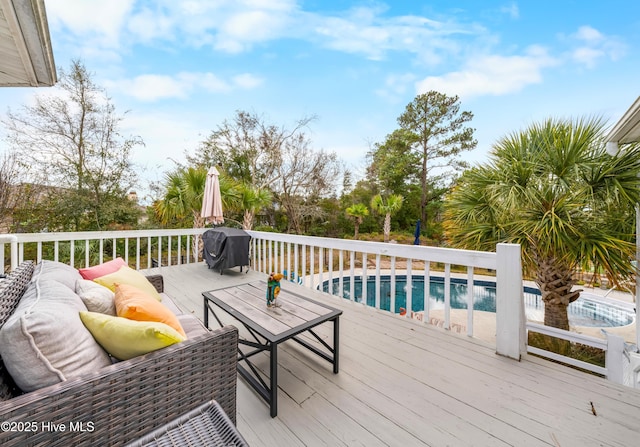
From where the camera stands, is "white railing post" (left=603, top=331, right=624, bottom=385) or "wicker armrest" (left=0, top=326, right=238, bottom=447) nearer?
"wicker armrest" (left=0, top=326, right=238, bottom=447)

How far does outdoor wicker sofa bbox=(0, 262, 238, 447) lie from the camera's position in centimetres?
78

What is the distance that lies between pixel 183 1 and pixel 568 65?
30.3ft

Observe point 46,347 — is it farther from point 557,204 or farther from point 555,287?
point 555,287

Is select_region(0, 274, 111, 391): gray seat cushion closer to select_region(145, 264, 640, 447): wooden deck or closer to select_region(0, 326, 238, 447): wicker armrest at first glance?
select_region(0, 326, 238, 447): wicker armrest

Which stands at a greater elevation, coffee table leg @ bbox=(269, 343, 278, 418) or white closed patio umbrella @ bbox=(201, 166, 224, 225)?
white closed patio umbrella @ bbox=(201, 166, 224, 225)

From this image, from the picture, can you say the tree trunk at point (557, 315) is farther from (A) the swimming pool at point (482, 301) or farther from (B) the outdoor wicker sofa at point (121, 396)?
(B) the outdoor wicker sofa at point (121, 396)

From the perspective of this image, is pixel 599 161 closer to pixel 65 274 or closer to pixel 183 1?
pixel 65 274

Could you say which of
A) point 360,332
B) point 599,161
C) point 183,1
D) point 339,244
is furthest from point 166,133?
point 599,161

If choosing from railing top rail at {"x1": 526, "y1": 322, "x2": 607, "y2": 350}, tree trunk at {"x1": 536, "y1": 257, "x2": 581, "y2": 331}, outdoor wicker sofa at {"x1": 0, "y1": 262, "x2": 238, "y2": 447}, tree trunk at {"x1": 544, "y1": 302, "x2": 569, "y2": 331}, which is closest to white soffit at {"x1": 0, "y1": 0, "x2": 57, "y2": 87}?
outdoor wicker sofa at {"x1": 0, "y1": 262, "x2": 238, "y2": 447}

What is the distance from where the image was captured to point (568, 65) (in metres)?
6.73

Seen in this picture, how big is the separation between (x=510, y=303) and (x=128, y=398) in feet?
8.10

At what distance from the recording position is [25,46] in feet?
5.70

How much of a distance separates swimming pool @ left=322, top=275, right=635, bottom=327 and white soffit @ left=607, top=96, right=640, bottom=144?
4.87 meters

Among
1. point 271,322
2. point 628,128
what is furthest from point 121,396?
point 628,128
